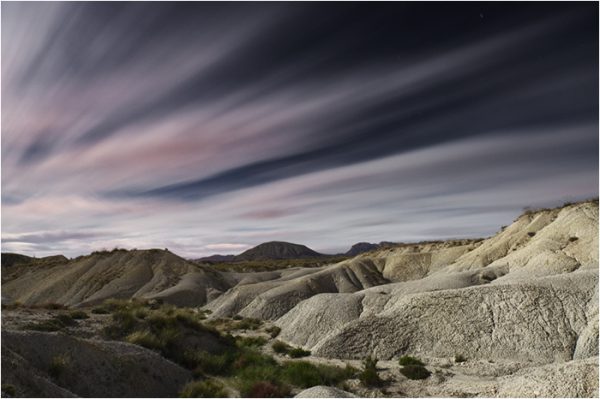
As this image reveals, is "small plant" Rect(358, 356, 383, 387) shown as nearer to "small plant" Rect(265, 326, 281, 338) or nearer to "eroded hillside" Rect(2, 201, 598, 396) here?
"eroded hillside" Rect(2, 201, 598, 396)

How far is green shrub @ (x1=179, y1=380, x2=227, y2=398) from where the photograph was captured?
18.7 m

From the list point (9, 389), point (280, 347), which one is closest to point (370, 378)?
point (280, 347)

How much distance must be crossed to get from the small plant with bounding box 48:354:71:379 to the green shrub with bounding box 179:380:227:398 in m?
5.10

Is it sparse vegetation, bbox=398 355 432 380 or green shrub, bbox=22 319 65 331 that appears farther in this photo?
sparse vegetation, bbox=398 355 432 380

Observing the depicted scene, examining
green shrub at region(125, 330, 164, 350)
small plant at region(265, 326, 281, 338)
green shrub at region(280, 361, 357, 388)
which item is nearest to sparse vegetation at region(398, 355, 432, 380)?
green shrub at region(280, 361, 357, 388)

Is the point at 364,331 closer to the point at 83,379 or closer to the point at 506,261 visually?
the point at 83,379

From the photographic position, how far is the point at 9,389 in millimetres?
12180

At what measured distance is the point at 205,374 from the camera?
74.8 ft

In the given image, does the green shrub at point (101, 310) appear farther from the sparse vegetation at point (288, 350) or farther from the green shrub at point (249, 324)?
the green shrub at point (249, 324)

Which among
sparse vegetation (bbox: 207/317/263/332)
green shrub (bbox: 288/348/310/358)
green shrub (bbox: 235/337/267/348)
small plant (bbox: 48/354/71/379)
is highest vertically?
small plant (bbox: 48/354/71/379)

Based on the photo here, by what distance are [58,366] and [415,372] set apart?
17389mm

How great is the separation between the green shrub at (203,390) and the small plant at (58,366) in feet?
16.7

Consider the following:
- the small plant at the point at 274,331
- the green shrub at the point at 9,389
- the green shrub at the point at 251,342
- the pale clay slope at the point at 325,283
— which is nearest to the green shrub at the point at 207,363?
the green shrub at the point at 251,342

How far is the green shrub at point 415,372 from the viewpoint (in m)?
22.3
